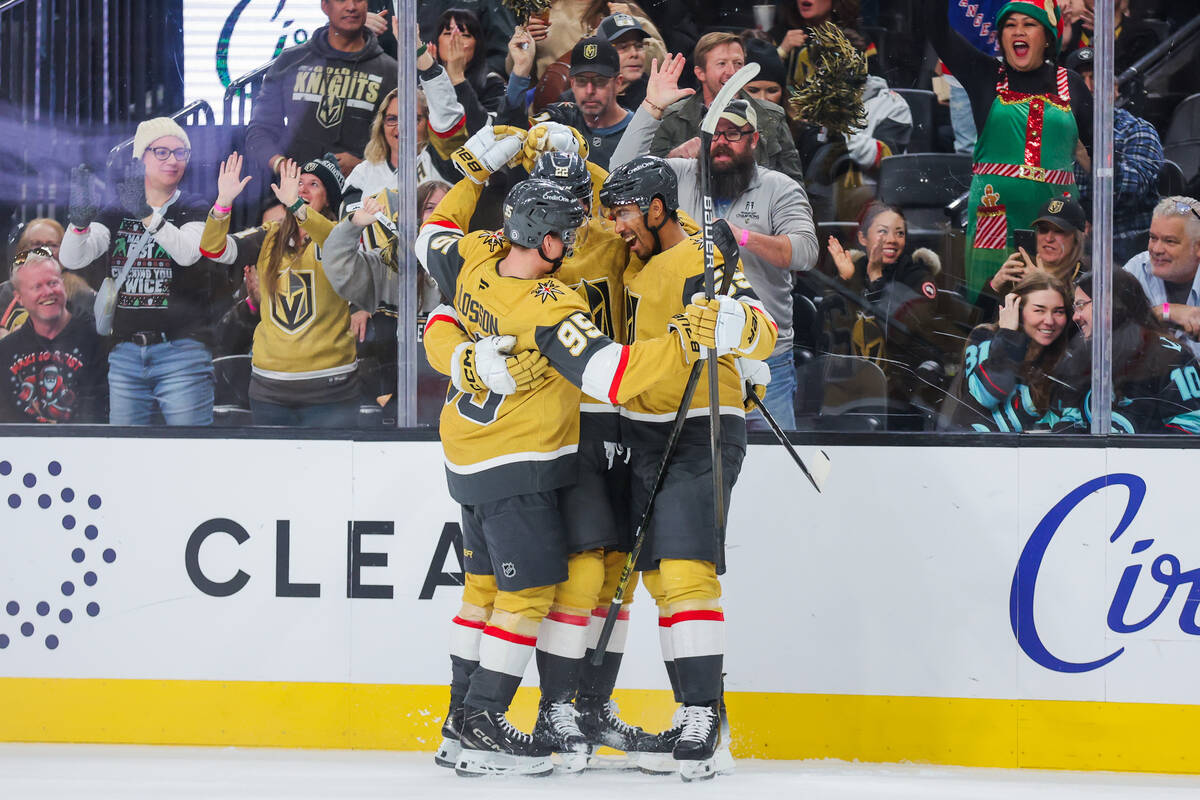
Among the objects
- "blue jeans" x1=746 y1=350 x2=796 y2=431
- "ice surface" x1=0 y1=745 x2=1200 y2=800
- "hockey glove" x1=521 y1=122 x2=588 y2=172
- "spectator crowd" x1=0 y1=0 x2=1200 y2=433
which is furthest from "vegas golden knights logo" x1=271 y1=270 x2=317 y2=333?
"blue jeans" x1=746 y1=350 x2=796 y2=431

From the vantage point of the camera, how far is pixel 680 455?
9.86 ft

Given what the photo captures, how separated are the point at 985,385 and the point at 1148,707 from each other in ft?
3.10

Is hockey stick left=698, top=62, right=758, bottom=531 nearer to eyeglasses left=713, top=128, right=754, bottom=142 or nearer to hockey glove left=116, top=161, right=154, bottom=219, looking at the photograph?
eyeglasses left=713, top=128, right=754, bottom=142

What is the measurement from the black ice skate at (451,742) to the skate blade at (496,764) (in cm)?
14

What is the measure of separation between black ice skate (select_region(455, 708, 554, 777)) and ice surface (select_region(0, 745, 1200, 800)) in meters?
0.04

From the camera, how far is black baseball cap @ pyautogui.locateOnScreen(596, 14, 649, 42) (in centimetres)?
362

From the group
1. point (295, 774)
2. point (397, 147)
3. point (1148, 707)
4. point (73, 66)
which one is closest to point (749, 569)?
point (1148, 707)

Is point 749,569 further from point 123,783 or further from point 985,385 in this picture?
point 123,783

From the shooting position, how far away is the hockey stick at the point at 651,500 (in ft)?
9.56

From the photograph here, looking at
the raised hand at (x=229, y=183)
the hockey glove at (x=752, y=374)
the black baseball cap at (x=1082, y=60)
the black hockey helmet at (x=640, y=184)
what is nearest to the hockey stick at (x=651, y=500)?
the hockey glove at (x=752, y=374)

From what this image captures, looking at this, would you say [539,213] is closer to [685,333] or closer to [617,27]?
[685,333]

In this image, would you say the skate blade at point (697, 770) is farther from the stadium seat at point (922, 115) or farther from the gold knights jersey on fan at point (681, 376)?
the stadium seat at point (922, 115)

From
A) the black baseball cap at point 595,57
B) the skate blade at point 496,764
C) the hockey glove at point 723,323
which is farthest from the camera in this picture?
the black baseball cap at point 595,57

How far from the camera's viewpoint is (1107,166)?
3.37 metres
